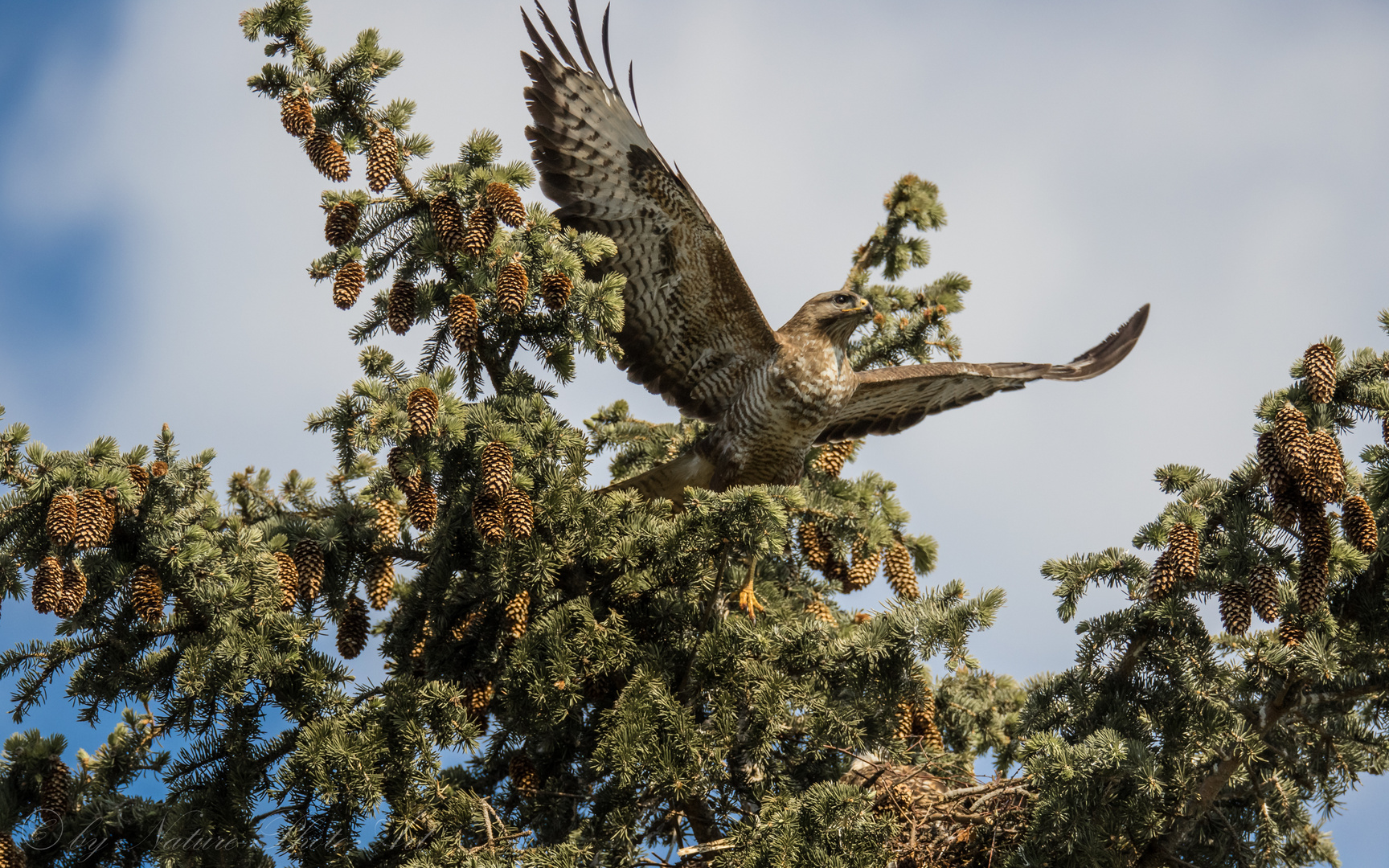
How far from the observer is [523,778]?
15.3 ft

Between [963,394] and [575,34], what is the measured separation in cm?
315

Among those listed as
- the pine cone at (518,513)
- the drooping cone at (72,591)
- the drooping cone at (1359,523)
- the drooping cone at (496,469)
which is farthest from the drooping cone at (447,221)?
the drooping cone at (1359,523)

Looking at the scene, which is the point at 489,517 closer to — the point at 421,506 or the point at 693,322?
the point at 421,506

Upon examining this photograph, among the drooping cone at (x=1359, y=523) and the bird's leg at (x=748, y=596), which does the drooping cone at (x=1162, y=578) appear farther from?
the bird's leg at (x=748, y=596)

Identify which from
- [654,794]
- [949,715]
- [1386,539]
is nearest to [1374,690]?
[1386,539]

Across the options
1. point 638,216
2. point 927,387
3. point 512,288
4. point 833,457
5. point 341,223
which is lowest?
point 512,288

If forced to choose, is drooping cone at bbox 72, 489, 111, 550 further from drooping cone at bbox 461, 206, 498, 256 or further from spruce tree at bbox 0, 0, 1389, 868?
drooping cone at bbox 461, 206, 498, 256

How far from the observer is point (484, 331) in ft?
15.8

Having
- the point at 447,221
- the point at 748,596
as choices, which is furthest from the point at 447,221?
the point at 748,596

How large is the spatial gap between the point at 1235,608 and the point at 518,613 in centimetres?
267

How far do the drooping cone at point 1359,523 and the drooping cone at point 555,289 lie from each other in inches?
117

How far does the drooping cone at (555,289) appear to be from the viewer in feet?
14.7

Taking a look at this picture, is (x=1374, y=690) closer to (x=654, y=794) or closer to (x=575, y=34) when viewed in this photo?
(x=654, y=794)

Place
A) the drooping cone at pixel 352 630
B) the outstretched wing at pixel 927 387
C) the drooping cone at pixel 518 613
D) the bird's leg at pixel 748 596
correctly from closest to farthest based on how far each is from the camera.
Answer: the drooping cone at pixel 518 613 → the drooping cone at pixel 352 630 → the bird's leg at pixel 748 596 → the outstretched wing at pixel 927 387
